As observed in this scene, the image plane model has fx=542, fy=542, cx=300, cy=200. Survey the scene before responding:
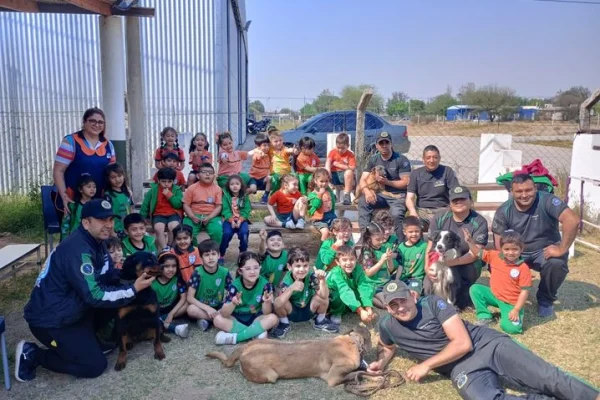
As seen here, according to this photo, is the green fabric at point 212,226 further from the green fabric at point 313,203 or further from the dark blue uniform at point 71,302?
the dark blue uniform at point 71,302

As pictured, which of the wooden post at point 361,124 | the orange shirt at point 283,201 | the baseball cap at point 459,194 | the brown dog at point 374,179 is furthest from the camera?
the wooden post at point 361,124

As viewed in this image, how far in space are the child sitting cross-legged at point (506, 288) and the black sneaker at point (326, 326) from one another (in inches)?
47.6

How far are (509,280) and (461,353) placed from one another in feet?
4.47

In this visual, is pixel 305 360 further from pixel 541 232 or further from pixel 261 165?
pixel 261 165

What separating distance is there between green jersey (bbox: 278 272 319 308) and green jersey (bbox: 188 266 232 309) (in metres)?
0.47

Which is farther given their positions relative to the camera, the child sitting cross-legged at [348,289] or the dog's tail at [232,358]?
the child sitting cross-legged at [348,289]

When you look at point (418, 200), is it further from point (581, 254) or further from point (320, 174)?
point (581, 254)

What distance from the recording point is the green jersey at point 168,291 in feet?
14.8

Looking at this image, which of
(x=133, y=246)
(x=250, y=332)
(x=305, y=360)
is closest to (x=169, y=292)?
(x=133, y=246)

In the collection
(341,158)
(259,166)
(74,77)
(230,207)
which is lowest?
(230,207)

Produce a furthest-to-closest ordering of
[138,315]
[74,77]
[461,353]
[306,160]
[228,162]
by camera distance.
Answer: [74,77], [306,160], [228,162], [138,315], [461,353]

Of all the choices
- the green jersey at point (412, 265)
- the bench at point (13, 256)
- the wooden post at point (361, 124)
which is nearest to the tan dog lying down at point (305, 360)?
the green jersey at point (412, 265)

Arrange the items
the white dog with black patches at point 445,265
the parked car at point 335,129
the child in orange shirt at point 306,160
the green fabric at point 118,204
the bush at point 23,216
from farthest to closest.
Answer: the parked car at point 335,129, the bush at point 23,216, the child in orange shirt at point 306,160, the green fabric at point 118,204, the white dog with black patches at point 445,265

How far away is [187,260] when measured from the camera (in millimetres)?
4855
